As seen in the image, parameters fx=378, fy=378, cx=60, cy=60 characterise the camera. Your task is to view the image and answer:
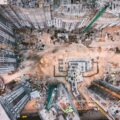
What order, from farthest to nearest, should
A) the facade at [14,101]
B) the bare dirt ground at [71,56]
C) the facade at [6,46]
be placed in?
1. the bare dirt ground at [71,56]
2. the facade at [6,46]
3. the facade at [14,101]

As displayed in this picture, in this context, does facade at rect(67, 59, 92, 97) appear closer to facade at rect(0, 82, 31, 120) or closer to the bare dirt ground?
the bare dirt ground

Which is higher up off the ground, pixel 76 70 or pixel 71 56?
pixel 71 56

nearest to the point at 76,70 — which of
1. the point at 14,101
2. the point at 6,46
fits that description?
the point at 6,46

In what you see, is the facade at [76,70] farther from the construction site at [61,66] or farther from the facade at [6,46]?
the facade at [6,46]

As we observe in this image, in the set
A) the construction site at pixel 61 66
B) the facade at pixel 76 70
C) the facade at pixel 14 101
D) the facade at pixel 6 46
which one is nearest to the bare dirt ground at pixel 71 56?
the construction site at pixel 61 66

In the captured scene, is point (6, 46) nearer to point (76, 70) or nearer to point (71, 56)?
point (71, 56)

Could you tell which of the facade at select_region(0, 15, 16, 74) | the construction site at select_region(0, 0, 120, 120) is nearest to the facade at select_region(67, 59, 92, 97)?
the construction site at select_region(0, 0, 120, 120)
